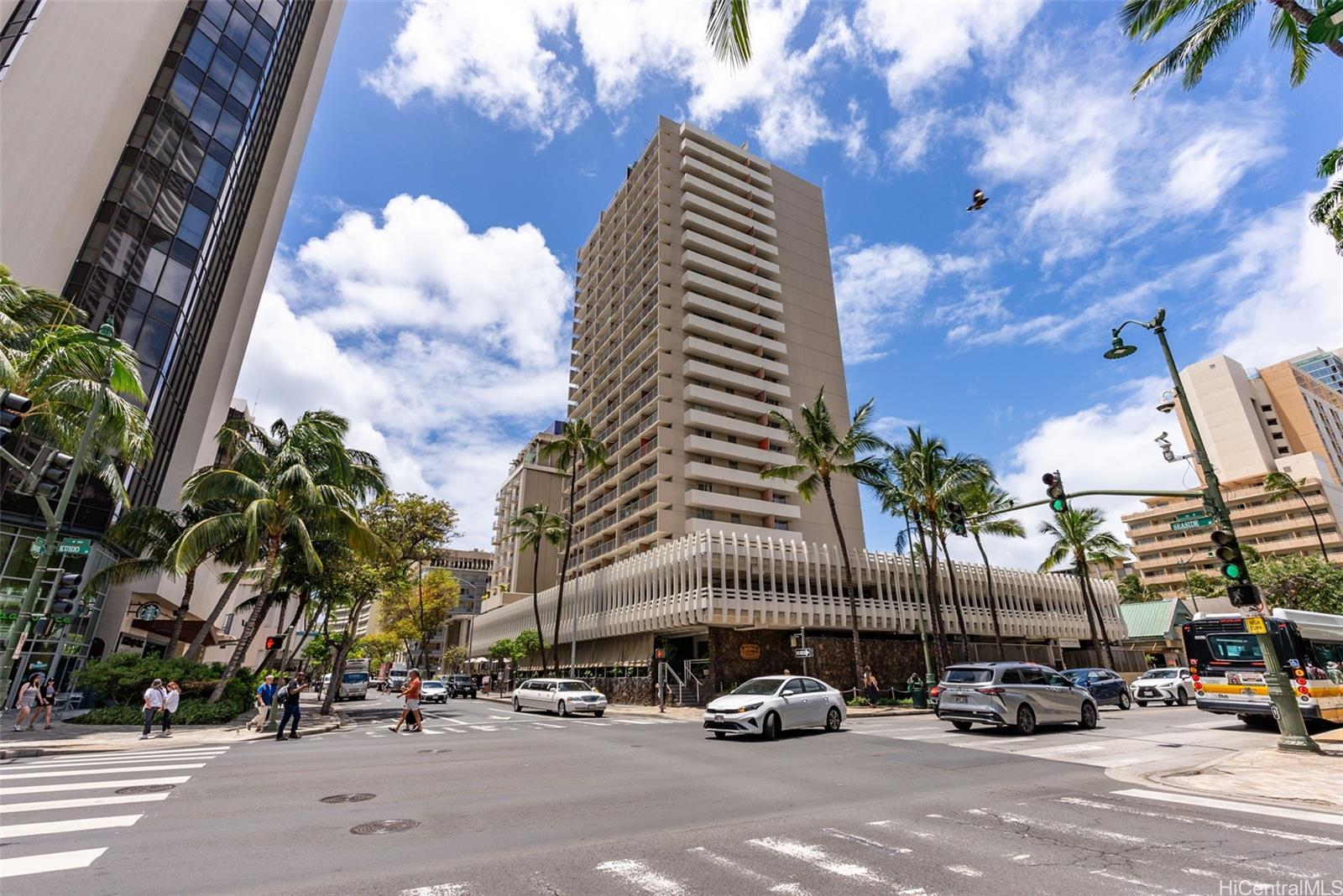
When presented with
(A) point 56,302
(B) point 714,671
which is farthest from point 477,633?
(A) point 56,302

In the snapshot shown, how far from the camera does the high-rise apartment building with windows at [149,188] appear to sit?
2408 cm

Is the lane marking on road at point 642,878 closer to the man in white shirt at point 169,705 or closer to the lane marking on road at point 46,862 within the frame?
the lane marking on road at point 46,862

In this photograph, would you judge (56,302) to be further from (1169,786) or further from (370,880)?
(1169,786)

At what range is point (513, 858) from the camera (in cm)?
577

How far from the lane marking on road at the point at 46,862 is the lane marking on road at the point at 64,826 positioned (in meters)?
1.09

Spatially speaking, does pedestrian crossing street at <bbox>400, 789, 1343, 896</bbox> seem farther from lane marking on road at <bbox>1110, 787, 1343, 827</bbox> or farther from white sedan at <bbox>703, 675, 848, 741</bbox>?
white sedan at <bbox>703, 675, 848, 741</bbox>

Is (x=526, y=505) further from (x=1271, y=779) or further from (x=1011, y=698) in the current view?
(x=1271, y=779)

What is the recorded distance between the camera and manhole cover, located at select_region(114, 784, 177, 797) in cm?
884

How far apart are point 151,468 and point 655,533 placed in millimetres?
28831

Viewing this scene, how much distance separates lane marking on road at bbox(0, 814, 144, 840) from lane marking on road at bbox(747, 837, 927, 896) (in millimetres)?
7129

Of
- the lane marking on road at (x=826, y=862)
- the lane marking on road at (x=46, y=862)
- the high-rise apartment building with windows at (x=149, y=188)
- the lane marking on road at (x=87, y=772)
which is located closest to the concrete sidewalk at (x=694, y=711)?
the lane marking on road at (x=87, y=772)

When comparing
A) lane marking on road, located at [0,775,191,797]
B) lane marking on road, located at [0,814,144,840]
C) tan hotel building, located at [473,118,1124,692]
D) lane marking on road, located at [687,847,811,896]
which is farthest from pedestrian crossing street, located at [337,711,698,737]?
lane marking on road, located at [687,847,811,896]

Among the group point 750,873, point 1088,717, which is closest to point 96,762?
point 750,873

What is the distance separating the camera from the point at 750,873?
5.31 m
